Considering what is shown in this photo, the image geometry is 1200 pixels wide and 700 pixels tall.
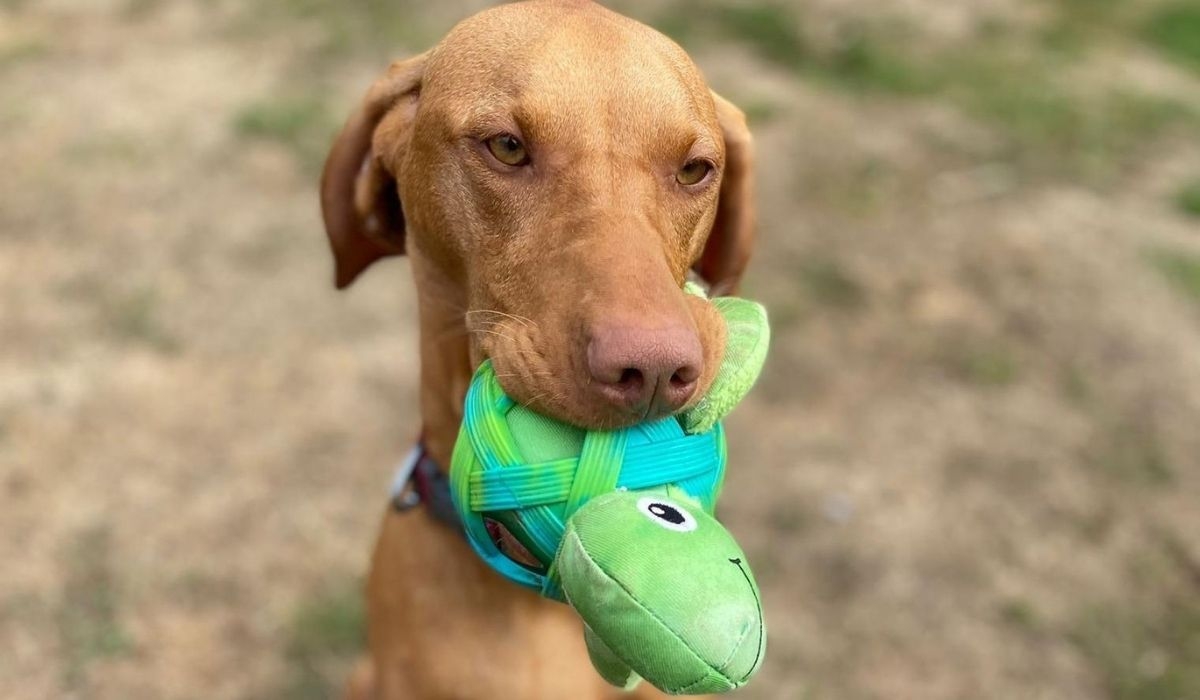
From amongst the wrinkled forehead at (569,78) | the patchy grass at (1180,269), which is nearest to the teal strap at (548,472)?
the wrinkled forehead at (569,78)

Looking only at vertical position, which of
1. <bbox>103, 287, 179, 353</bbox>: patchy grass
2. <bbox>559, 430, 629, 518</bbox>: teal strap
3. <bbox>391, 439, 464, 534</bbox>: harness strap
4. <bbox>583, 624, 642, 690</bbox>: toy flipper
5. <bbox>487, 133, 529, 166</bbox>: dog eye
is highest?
<bbox>487, 133, 529, 166</bbox>: dog eye

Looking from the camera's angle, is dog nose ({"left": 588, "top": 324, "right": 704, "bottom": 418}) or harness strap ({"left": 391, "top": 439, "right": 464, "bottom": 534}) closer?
dog nose ({"left": 588, "top": 324, "right": 704, "bottom": 418})

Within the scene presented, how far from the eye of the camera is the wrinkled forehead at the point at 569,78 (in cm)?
200

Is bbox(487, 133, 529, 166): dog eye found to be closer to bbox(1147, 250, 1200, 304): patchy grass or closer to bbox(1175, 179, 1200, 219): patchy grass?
bbox(1147, 250, 1200, 304): patchy grass

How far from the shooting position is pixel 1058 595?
388 centimetres

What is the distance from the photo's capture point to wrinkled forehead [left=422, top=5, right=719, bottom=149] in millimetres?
1995

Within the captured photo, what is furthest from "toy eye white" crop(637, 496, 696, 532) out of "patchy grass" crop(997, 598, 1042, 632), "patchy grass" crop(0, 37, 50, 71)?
"patchy grass" crop(0, 37, 50, 71)

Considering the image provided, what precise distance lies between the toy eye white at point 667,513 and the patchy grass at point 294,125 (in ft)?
14.5

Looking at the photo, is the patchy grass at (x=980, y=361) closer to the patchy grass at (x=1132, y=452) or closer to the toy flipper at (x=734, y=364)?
the patchy grass at (x=1132, y=452)

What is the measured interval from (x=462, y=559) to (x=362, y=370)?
2.41 m

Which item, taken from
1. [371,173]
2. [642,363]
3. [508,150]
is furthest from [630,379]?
[371,173]

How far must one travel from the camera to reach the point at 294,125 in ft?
19.2

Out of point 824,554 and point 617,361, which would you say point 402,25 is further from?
point 617,361

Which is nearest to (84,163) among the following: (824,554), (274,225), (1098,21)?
(274,225)
